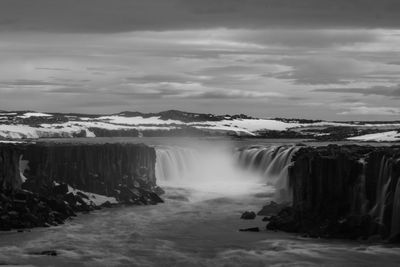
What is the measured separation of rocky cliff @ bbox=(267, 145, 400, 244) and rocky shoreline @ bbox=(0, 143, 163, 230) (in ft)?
53.4

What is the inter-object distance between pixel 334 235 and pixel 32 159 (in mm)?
30219

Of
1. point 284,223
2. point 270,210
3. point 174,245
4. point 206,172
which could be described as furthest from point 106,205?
point 206,172

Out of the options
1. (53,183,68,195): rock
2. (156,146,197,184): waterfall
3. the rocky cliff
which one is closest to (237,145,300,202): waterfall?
(156,146,197,184): waterfall

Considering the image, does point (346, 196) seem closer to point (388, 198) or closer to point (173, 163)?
point (388, 198)

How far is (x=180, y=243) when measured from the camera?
46.6 metres

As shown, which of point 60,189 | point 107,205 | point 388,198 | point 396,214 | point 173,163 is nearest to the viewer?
point 396,214

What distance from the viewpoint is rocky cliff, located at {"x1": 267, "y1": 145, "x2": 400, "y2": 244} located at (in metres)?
48.5

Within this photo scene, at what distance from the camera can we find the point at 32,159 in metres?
68.2

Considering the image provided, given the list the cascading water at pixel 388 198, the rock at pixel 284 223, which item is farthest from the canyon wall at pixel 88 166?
the cascading water at pixel 388 198

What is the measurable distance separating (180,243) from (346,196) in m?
12.3

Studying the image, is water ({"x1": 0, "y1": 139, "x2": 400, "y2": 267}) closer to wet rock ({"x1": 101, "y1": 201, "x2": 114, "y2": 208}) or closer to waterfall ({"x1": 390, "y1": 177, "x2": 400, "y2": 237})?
wet rock ({"x1": 101, "y1": 201, "x2": 114, "y2": 208})

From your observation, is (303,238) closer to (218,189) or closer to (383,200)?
(383,200)

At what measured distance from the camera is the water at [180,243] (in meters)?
40.9

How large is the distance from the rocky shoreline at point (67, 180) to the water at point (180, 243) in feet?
5.51
